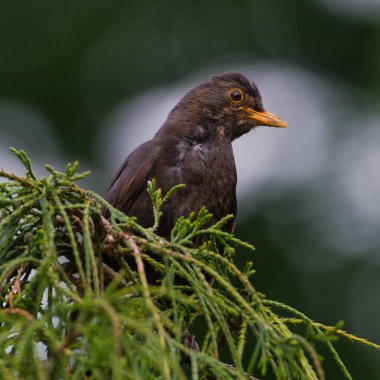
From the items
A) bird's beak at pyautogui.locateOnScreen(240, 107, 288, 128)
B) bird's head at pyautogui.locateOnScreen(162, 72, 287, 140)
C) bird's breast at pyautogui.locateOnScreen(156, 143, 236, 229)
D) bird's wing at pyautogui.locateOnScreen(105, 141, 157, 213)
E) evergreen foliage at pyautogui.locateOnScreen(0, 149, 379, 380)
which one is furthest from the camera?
bird's beak at pyautogui.locateOnScreen(240, 107, 288, 128)

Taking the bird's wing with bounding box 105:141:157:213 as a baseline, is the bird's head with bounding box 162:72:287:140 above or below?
above

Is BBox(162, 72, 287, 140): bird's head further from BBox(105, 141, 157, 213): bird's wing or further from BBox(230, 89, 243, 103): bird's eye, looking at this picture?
BBox(105, 141, 157, 213): bird's wing

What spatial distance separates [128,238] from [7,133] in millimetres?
5170

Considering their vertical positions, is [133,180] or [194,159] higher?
[194,159]

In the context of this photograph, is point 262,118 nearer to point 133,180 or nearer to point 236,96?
point 236,96

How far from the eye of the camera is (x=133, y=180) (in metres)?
4.16

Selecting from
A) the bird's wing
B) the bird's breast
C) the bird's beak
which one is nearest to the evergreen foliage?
the bird's breast

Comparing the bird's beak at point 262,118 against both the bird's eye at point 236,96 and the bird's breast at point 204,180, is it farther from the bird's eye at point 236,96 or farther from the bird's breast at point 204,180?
the bird's breast at point 204,180

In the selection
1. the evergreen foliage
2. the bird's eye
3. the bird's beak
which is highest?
the bird's eye

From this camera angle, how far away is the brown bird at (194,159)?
160 inches

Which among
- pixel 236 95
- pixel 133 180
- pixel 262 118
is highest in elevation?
pixel 236 95

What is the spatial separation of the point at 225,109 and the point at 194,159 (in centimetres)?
72

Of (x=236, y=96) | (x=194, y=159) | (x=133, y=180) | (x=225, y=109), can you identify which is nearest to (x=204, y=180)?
(x=194, y=159)

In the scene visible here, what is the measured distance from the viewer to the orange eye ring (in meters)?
4.85
